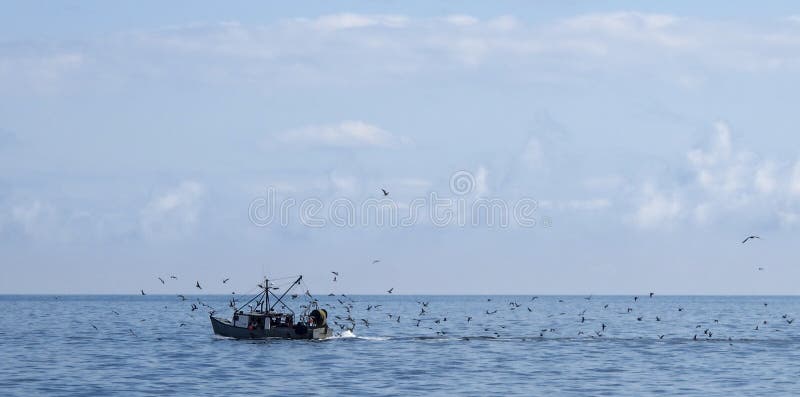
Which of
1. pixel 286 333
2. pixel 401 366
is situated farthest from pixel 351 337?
pixel 401 366

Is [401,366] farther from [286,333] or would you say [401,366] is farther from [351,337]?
[351,337]

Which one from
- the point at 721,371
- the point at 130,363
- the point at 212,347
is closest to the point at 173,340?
the point at 212,347

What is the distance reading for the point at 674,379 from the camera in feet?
227

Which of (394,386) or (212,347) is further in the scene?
(212,347)

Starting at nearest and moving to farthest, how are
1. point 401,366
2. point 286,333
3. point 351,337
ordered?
point 401,366, point 286,333, point 351,337

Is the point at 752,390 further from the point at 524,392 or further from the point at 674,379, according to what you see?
the point at 524,392

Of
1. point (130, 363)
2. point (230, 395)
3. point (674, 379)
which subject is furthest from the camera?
point (130, 363)

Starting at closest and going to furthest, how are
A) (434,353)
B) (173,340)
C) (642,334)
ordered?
1. (434,353)
2. (173,340)
3. (642,334)

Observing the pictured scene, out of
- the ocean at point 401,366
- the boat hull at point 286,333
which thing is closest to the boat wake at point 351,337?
the ocean at point 401,366

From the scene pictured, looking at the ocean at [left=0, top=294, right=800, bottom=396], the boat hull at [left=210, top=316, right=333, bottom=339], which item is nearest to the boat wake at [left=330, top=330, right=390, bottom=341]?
the ocean at [left=0, top=294, right=800, bottom=396]

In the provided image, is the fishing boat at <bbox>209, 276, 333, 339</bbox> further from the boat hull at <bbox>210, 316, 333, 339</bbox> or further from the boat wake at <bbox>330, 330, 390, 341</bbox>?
the boat wake at <bbox>330, 330, 390, 341</bbox>

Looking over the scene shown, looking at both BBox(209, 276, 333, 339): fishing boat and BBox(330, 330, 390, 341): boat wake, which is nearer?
BBox(209, 276, 333, 339): fishing boat

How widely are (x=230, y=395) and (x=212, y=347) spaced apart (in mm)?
34969

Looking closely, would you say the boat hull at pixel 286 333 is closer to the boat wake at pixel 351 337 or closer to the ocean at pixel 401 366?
the ocean at pixel 401 366
